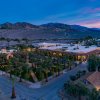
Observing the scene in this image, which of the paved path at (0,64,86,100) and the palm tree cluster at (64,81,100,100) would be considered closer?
the palm tree cluster at (64,81,100,100)

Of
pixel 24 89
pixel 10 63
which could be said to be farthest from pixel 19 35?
pixel 24 89

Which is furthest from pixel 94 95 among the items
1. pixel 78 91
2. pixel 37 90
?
pixel 37 90

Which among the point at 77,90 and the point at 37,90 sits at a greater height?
the point at 77,90

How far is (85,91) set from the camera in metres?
34.1

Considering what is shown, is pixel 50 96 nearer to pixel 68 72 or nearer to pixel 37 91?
pixel 37 91

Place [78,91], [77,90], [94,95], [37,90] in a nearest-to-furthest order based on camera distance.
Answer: [94,95]
[78,91]
[77,90]
[37,90]

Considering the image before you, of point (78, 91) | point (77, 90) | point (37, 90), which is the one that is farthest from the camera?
point (37, 90)

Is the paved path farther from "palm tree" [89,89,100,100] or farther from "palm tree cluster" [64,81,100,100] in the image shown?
"palm tree" [89,89,100,100]

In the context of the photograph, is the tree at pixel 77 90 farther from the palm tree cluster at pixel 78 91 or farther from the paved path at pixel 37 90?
the paved path at pixel 37 90

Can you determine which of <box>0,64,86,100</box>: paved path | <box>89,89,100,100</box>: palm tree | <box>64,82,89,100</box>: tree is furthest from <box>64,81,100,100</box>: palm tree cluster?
<box>0,64,86,100</box>: paved path

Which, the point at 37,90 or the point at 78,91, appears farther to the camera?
the point at 37,90

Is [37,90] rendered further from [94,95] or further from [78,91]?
[94,95]

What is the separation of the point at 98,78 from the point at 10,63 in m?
21.2

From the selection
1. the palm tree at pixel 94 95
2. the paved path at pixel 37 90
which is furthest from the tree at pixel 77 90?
the palm tree at pixel 94 95
